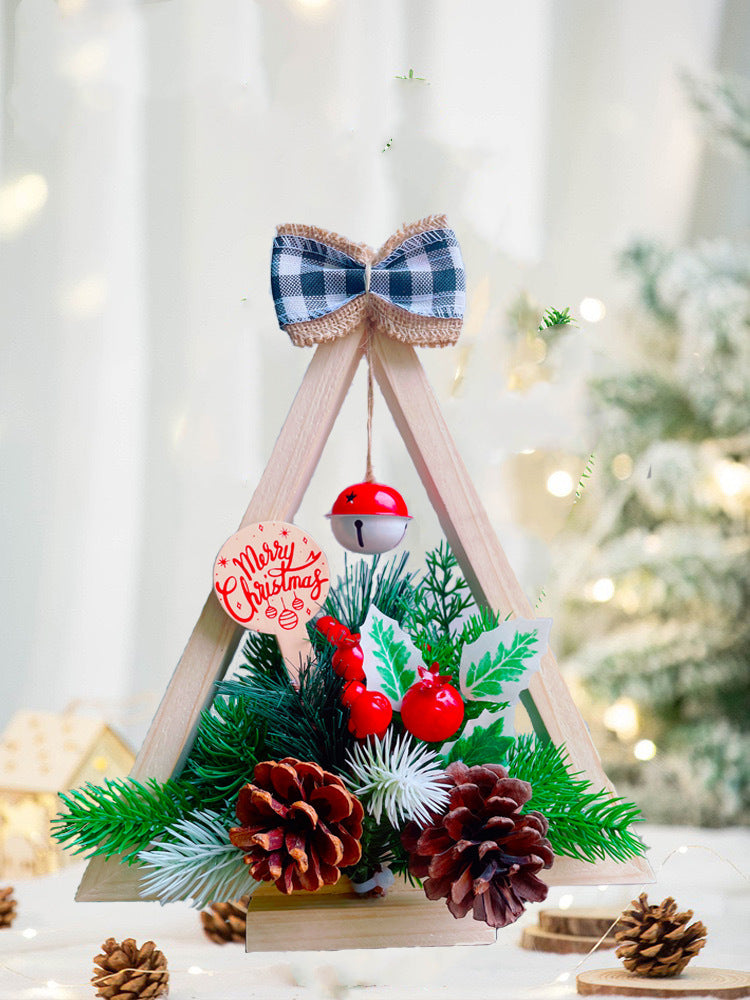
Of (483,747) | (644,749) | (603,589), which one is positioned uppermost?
(603,589)

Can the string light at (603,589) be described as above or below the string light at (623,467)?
below

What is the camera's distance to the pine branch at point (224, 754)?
0.56 m

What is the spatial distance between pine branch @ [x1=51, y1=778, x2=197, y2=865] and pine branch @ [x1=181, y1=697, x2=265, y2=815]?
2 cm

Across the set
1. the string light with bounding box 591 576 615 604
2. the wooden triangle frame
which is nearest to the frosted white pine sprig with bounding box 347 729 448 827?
the wooden triangle frame

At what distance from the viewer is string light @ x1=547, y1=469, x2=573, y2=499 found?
4.02 ft

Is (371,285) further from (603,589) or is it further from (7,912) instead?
(603,589)

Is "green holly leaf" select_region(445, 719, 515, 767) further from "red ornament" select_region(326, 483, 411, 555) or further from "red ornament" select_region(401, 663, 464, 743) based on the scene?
"red ornament" select_region(326, 483, 411, 555)

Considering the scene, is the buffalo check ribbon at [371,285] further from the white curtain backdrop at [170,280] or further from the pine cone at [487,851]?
the white curtain backdrop at [170,280]

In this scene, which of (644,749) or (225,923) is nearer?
(225,923)

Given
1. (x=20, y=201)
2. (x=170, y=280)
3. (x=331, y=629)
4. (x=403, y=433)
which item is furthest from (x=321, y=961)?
(x=20, y=201)

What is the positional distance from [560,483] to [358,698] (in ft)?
2.48

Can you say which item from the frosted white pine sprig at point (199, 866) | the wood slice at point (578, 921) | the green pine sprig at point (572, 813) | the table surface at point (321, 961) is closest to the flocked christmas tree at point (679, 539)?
the table surface at point (321, 961)

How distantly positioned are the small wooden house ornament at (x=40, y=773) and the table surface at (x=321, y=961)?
13 cm

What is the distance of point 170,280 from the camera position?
117 centimetres
